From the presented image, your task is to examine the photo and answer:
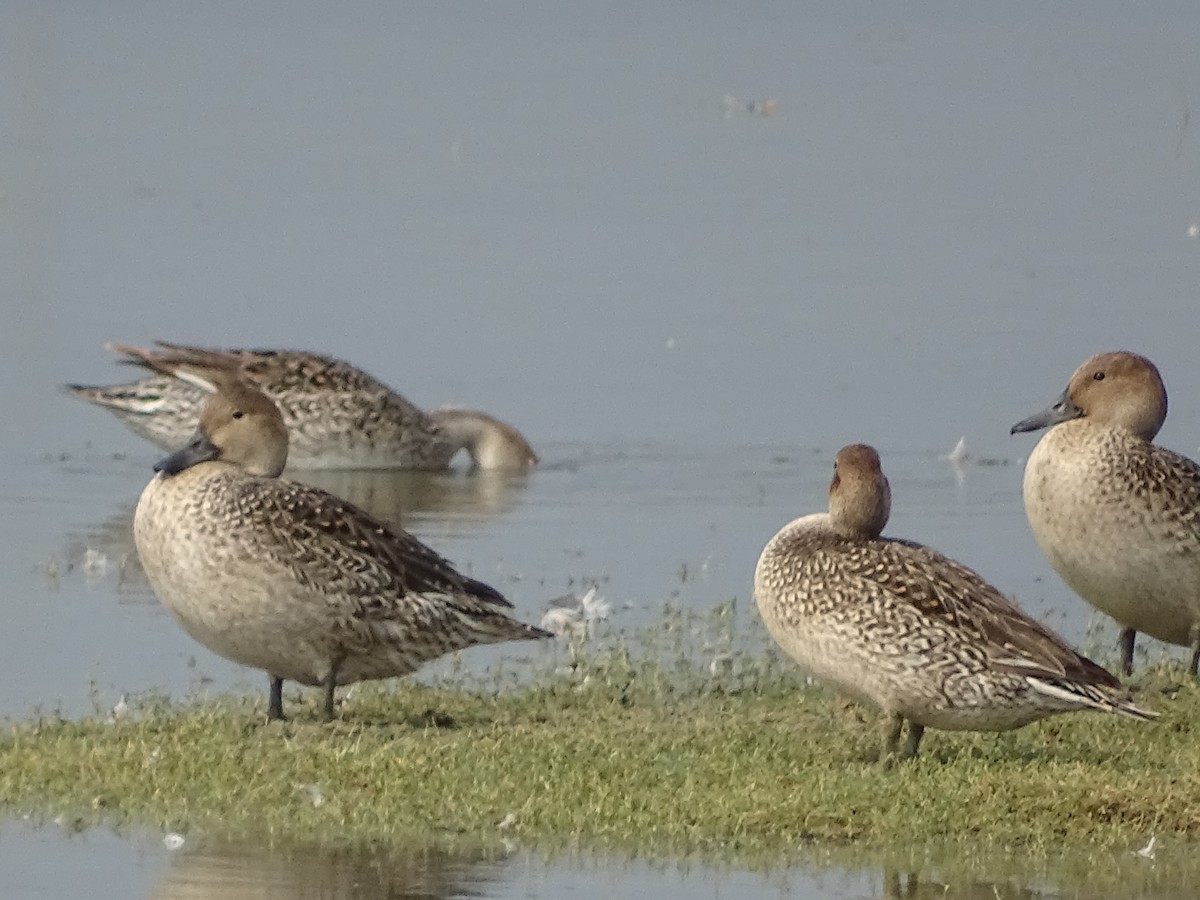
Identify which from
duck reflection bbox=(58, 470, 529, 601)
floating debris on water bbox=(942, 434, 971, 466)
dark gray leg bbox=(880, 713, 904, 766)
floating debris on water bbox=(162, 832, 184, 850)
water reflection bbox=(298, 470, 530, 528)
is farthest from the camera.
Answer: floating debris on water bbox=(942, 434, 971, 466)

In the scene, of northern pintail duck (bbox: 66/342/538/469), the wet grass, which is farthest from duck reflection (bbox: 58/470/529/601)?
the wet grass

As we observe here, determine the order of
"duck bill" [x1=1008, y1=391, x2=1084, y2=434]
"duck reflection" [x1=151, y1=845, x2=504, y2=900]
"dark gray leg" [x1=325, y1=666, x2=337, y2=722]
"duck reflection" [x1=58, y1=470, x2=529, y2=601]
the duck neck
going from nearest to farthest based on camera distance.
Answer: "duck reflection" [x1=151, y1=845, x2=504, y2=900] < "dark gray leg" [x1=325, y1=666, x2=337, y2=722] < "duck bill" [x1=1008, y1=391, x2=1084, y2=434] < "duck reflection" [x1=58, y1=470, x2=529, y2=601] < the duck neck

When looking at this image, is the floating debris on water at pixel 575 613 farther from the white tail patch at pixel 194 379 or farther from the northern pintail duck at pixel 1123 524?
the white tail patch at pixel 194 379

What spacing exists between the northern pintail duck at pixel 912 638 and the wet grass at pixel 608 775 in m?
0.18

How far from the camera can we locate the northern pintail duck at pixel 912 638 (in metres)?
8.36

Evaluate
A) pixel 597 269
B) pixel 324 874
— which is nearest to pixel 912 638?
pixel 324 874

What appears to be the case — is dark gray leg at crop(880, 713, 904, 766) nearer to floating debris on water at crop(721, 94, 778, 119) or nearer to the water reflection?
the water reflection

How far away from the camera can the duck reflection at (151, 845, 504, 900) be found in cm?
707

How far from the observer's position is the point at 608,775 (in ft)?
27.1

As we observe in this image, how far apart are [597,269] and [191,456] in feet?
28.2

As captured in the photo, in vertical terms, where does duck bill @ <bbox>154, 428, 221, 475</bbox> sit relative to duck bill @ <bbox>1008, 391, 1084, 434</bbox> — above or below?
below

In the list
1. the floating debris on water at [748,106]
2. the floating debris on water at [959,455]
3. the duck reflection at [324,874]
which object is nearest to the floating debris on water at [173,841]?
the duck reflection at [324,874]

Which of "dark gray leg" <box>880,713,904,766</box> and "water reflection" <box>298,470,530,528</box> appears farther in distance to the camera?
"water reflection" <box>298,470,530,528</box>

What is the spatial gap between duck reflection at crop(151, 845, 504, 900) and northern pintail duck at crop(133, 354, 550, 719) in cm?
177
